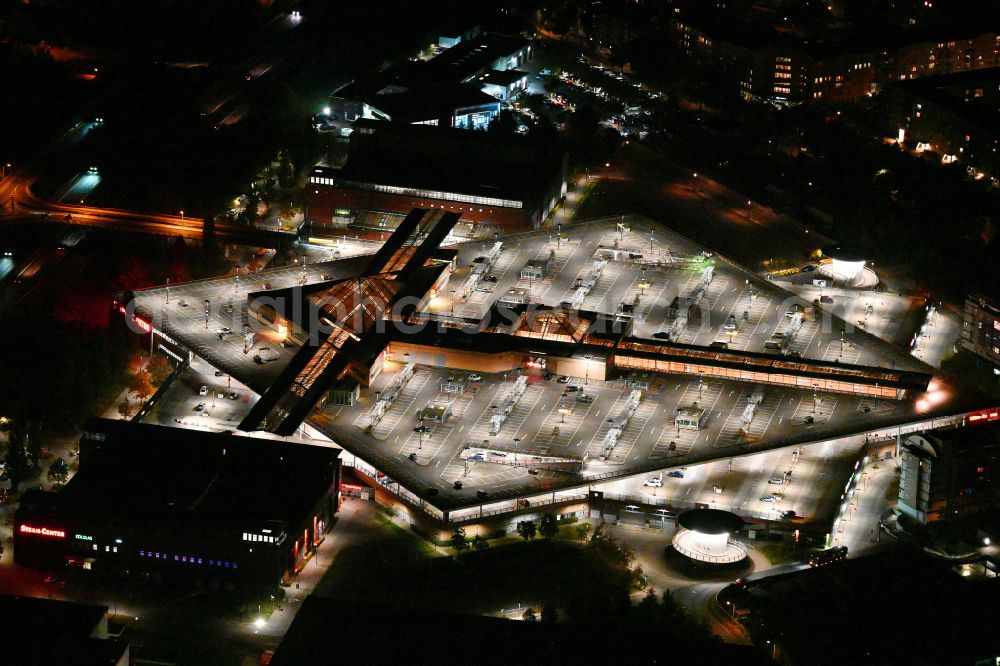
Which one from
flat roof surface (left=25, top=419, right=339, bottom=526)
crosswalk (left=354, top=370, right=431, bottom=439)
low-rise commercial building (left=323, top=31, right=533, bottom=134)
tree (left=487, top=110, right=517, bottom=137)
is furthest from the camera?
low-rise commercial building (left=323, top=31, right=533, bottom=134)

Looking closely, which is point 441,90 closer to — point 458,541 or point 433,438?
point 433,438

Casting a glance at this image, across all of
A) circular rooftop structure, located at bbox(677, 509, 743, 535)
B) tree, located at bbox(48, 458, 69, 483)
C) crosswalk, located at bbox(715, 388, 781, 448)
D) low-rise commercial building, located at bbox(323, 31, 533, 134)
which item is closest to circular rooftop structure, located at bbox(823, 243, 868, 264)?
crosswalk, located at bbox(715, 388, 781, 448)

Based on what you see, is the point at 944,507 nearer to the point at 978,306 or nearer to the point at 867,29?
the point at 978,306

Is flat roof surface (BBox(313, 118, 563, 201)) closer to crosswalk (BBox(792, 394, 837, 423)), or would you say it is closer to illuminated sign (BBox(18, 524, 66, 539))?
crosswalk (BBox(792, 394, 837, 423))

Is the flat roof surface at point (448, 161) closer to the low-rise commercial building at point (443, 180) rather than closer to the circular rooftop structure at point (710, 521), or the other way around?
the low-rise commercial building at point (443, 180)

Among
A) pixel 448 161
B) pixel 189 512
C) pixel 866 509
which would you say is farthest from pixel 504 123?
pixel 189 512

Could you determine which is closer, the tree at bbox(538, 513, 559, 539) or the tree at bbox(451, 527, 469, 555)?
the tree at bbox(451, 527, 469, 555)
